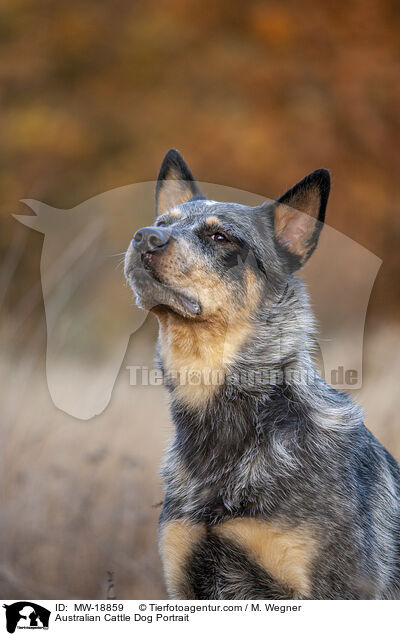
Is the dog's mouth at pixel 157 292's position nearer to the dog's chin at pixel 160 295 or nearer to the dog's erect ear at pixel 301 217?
the dog's chin at pixel 160 295

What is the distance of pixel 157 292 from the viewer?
7.19 feet

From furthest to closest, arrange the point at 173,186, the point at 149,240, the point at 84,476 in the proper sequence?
the point at 84,476 → the point at 173,186 → the point at 149,240

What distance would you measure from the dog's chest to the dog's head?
0.73 meters

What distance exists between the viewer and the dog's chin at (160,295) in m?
2.18

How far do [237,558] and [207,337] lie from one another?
761mm

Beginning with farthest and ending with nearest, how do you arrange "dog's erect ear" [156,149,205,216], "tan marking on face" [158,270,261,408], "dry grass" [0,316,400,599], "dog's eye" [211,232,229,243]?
1. "dry grass" [0,316,400,599]
2. "dog's erect ear" [156,149,205,216]
3. "dog's eye" [211,232,229,243]
4. "tan marking on face" [158,270,261,408]

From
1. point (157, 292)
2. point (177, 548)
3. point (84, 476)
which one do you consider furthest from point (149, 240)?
point (84, 476)

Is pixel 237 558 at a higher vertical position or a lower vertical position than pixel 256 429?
lower

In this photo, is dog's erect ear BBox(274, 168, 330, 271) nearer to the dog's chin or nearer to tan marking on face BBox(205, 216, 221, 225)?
tan marking on face BBox(205, 216, 221, 225)

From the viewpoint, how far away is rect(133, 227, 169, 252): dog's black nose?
2.16m
